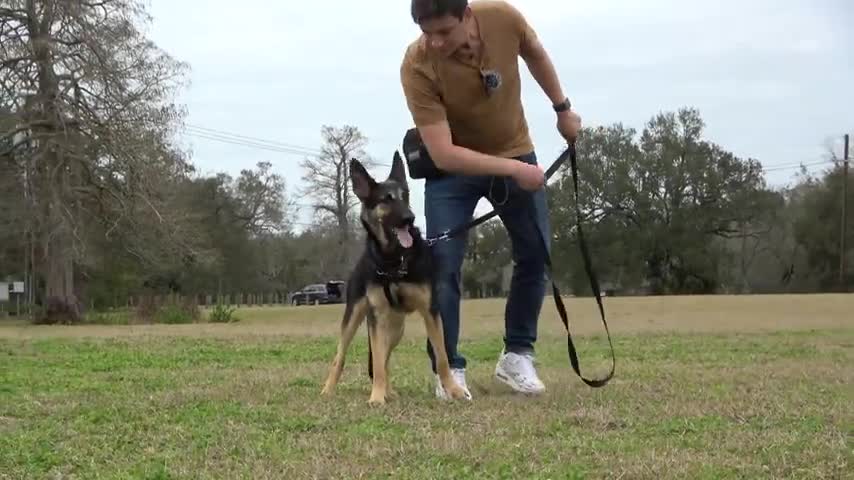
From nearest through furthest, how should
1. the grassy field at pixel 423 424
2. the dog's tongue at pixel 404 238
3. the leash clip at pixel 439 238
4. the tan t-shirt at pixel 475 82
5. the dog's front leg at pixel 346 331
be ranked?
the grassy field at pixel 423 424, the tan t-shirt at pixel 475 82, the dog's tongue at pixel 404 238, the leash clip at pixel 439 238, the dog's front leg at pixel 346 331

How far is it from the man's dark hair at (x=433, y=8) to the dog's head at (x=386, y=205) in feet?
3.81

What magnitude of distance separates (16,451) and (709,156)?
58929 millimetres

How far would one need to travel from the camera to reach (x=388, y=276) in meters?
5.33

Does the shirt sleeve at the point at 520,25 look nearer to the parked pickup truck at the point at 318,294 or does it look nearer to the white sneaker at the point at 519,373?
the white sneaker at the point at 519,373

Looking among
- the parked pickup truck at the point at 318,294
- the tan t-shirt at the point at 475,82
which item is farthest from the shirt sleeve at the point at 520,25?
the parked pickup truck at the point at 318,294

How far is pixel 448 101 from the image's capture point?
202 inches

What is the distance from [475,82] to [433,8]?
25.2 inches

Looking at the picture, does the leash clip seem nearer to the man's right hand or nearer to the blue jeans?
the blue jeans

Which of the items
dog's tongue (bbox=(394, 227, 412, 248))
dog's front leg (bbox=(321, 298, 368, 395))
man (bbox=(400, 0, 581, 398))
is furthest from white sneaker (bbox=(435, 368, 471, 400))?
dog's tongue (bbox=(394, 227, 412, 248))

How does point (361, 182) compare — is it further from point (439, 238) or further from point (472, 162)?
point (472, 162)

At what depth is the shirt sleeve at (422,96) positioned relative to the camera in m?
5.02

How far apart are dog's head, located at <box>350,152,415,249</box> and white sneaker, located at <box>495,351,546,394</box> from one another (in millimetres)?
945

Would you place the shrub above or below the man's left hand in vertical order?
below

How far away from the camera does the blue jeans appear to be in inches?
217
